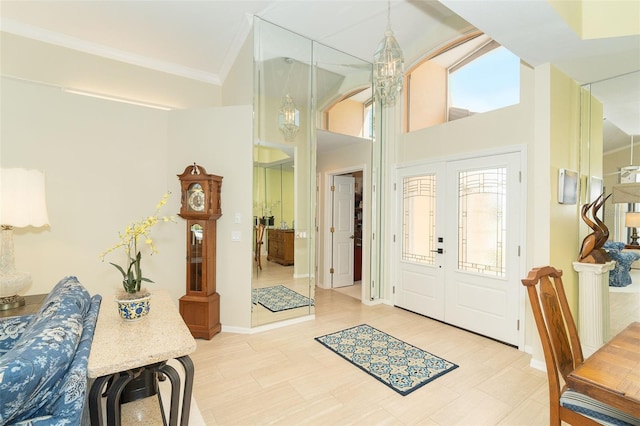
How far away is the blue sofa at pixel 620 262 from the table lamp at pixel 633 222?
0.32ft

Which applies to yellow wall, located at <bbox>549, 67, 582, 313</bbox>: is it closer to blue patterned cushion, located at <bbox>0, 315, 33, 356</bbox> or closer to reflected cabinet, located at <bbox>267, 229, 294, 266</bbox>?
reflected cabinet, located at <bbox>267, 229, 294, 266</bbox>

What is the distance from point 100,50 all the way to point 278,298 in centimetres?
420

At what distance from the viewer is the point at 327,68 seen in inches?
166

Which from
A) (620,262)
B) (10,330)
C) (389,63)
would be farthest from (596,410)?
(10,330)

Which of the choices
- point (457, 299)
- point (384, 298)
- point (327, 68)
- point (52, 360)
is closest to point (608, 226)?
point (457, 299)

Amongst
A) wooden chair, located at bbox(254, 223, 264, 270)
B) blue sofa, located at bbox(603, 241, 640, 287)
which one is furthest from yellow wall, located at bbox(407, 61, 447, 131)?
wooden chair, located at bbox(254, 223, 264, 270)

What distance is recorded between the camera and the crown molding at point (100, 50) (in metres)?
3.59

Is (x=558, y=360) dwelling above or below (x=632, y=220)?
below

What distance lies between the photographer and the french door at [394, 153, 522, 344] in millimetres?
3250

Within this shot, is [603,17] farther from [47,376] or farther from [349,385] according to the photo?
[47,376]

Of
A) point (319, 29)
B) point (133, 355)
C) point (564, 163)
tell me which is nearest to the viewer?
point (133, 355)

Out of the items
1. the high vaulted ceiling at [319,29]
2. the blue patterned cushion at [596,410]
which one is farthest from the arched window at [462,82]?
the blue patterned cushion at [596,410]

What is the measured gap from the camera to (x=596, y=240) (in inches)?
111

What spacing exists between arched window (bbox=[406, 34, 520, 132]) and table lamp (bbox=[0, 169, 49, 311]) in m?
4.26
